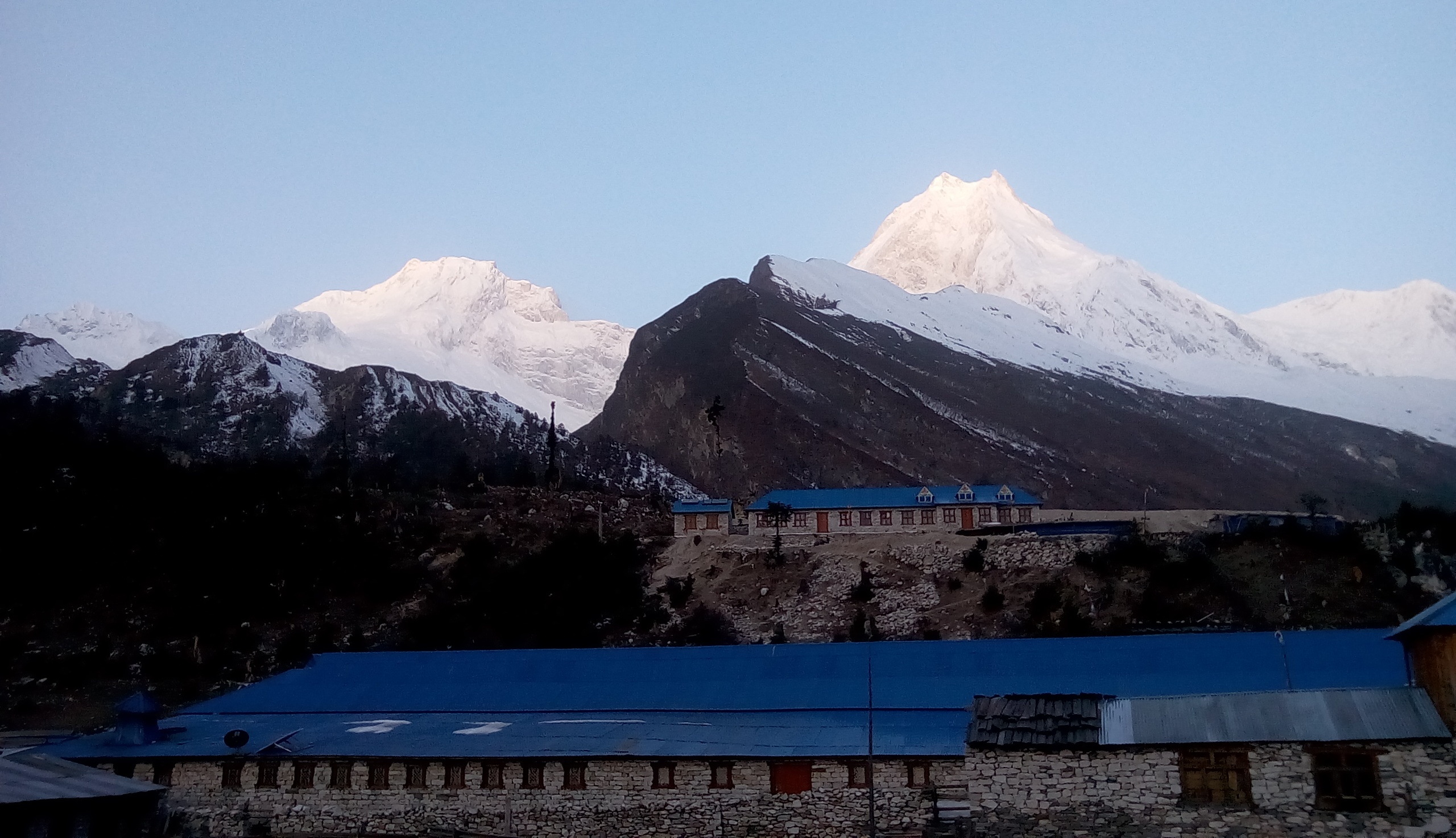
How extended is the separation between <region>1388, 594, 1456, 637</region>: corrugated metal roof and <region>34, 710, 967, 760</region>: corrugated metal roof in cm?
839

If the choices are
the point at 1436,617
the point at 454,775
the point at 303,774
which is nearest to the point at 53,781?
the point at 303,774

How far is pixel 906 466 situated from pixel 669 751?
282ft

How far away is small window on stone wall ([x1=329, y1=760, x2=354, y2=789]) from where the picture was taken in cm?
2734

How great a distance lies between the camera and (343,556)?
55688 mm

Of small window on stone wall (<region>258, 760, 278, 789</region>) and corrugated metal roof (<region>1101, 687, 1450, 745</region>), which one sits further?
small window on stone wall (<region>258, 760, 278, 789</region>)

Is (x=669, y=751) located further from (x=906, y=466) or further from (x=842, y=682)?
(x=906, y=466)

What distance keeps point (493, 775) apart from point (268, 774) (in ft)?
17.7

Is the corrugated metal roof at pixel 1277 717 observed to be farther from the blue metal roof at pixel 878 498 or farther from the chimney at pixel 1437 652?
the blue metal roof at pixel 878 498

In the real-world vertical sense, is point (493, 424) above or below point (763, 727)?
above

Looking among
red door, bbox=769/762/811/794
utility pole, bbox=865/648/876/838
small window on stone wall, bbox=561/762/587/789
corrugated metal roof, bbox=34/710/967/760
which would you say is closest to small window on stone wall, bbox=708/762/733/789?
corrugated metal roof, bbox=34/710/967/760

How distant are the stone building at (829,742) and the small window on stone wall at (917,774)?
0.07 metres

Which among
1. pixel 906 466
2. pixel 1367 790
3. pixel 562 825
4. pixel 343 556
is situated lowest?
pixel 562 825

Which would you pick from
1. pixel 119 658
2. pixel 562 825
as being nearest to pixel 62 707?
pixel 119 658

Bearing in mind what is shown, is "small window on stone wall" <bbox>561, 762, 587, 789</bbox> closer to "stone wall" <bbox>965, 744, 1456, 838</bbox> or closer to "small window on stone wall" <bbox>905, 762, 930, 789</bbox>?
"small window on stone wall" <bbox>905, 762, 930, 789</bbox>
